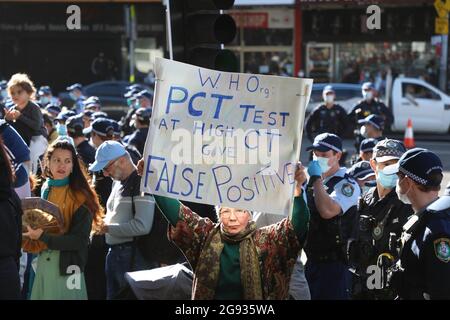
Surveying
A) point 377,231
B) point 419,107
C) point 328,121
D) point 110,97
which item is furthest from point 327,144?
point 110,97

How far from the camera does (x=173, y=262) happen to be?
7.24 metres

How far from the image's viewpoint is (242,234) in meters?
4.93

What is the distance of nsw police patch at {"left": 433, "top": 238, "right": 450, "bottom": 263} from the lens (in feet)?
14.9

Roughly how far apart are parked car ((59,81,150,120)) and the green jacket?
760 inches

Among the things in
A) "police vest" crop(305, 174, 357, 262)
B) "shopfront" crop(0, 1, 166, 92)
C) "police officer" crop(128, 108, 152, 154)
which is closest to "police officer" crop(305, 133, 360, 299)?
"police vest" crop(305, 174, 357, 262)

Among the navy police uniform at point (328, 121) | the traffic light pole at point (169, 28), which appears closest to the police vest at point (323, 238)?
the traffic light pole at point (169, 28)

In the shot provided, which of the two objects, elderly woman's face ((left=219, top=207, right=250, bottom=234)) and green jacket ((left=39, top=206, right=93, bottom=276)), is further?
green jacket ((left=39, top=206, right=93, bottom=276))

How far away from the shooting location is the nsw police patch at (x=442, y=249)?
4.55 metres

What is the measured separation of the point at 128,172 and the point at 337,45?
28357mm

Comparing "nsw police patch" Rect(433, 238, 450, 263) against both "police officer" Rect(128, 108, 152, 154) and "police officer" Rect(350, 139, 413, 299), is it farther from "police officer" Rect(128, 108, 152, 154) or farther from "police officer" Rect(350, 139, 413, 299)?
"police officer" Rect(128, 108, 152, 154)

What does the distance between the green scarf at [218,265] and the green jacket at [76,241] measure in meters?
1.66

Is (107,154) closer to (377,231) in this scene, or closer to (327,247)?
(327,247)

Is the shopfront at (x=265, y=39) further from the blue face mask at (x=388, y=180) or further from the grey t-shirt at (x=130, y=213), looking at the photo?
the blue face mask at (x=388, y=180)
